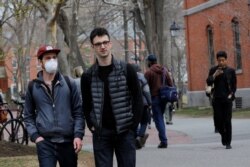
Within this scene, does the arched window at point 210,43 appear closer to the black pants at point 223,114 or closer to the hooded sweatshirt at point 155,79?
the hooded sweatshirt at point 155,79

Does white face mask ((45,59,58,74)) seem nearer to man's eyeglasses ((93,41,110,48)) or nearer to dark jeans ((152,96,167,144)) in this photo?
man's eyeglasses ((93,41,110,48))

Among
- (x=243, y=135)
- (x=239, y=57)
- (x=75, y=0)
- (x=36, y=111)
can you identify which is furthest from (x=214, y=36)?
(x=36, y=111)

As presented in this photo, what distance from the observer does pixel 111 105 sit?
667 centimetres

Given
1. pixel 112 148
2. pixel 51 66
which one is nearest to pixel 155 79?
pixel 51 66

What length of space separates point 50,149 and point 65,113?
15.3 inches

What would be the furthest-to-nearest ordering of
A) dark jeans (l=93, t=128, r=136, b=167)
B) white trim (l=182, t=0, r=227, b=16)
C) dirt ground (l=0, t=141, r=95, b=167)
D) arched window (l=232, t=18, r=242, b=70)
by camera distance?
white trim (l=182, t=0, r=227, b=16) → arched window (l=232, t=18, r=242, b=70) → dirt ground (l=0, t=141, r=95, b=167) → dark jeans (l=93, t=128, r=136, b=167)

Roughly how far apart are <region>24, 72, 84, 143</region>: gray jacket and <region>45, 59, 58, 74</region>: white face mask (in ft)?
0.44

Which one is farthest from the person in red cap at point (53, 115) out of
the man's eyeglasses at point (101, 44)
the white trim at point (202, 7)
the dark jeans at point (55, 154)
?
the white trim at point (202, 7)

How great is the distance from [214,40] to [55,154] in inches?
1253

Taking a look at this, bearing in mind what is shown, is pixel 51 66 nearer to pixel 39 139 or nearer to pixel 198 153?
pixel 39 139

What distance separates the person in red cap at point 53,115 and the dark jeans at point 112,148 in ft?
0.75

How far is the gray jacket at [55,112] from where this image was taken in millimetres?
6945

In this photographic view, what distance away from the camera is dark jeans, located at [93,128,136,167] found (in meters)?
6.77

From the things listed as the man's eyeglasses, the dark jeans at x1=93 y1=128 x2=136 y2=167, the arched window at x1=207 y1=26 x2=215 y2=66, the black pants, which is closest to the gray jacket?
the dark jeans at x1=93 y1=128 x2=136 y2=167
